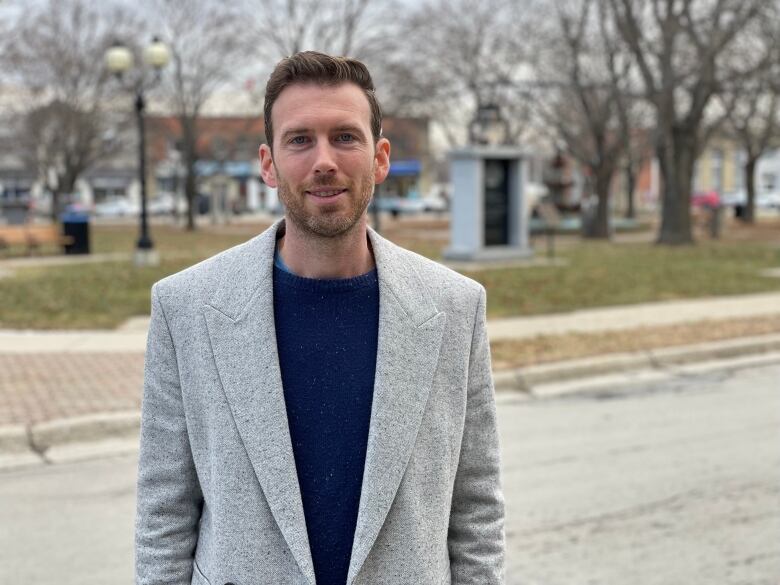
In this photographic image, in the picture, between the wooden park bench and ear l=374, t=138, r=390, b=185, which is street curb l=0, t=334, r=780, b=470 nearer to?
ear l=374, t=138, r=390, b=185

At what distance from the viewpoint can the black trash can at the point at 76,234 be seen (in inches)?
973

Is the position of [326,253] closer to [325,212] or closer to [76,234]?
[325,212]

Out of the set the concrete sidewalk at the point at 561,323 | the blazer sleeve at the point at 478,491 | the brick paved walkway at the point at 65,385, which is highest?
the blazer sleeve at the point at 478,491

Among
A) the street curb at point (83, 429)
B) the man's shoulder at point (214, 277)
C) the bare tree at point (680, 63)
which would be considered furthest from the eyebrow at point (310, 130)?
the bare tree at point (680, 63)

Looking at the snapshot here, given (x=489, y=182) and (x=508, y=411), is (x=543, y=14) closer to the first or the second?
(x=489, y=182)

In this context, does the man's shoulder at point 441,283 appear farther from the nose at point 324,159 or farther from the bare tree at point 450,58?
the bare tree at point 450,58

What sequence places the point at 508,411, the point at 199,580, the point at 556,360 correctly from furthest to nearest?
the point at 556,360, the point at 508,411, the point at 199,580

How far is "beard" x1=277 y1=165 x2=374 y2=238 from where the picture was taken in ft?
6.95

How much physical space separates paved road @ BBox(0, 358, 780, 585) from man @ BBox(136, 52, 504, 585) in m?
3.01

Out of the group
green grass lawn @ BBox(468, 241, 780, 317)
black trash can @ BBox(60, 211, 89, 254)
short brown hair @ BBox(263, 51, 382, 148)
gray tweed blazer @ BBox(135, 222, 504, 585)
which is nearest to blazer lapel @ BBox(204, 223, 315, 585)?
gray tweed blazer @ BBox(135, 222, 504, 585)

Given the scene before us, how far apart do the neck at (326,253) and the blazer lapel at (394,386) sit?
0.06m

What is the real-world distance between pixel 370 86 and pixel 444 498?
34.6 inches

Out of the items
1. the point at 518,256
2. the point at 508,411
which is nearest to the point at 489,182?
the point at 518,256

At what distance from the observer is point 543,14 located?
3653 cm
